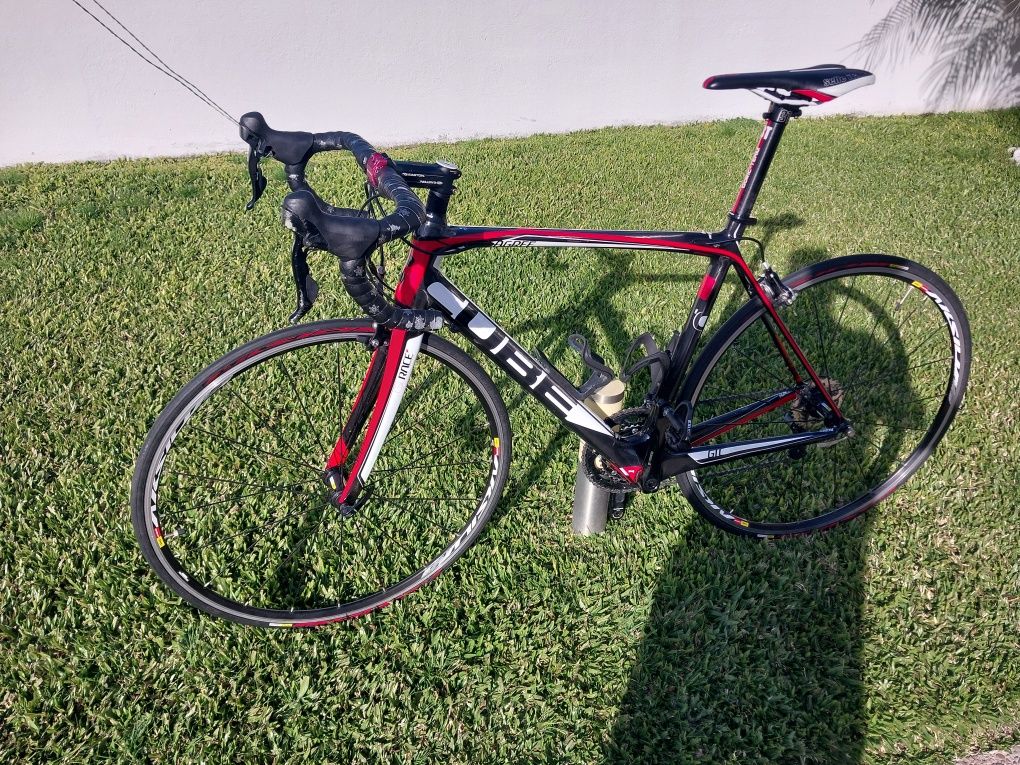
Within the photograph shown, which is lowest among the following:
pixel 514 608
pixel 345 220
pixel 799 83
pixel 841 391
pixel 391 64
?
pixel 514 608

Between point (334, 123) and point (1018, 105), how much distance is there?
984cm

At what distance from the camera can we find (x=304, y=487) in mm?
2879

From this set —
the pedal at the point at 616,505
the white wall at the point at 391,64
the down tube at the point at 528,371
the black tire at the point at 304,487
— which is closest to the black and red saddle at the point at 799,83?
the down tube at the point at 528,371

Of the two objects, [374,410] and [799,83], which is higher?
[799,83]

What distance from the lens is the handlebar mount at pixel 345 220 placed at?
1.38m

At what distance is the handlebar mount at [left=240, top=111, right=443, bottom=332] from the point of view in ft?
4.51

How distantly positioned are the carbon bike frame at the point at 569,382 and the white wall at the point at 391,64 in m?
5.10

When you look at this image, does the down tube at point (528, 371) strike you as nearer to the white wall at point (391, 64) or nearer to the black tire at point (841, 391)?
the black tire at point (841, 391)

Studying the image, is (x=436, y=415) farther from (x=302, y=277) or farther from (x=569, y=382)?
(x=302, y=277)

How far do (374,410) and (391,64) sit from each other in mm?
5524

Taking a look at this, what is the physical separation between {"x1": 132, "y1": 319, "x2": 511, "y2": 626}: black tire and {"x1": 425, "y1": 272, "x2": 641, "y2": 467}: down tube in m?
0.12

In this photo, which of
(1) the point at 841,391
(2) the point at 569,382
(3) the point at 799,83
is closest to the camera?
(3) the point at 799,83

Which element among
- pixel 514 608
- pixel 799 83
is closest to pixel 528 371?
pixel 514 608

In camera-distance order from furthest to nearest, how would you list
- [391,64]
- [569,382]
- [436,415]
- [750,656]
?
[391,64] < [436,415] < [750,656] < [569,382]
